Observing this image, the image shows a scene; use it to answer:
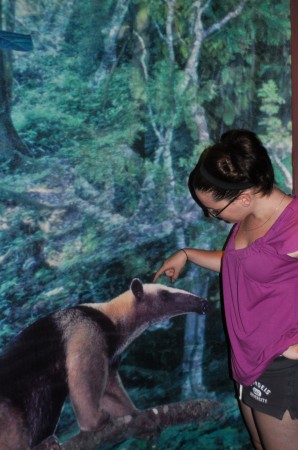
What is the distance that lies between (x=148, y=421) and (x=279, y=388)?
0.53m

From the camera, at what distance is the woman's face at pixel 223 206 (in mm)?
1430

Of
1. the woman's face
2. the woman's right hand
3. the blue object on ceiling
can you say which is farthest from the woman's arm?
the blue object on ceiling

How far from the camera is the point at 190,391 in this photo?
1.89m

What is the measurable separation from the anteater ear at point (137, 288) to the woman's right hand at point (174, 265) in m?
0.06

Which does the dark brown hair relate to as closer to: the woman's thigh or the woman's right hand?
the woman's right hand

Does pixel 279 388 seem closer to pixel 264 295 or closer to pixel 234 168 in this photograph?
pixel 264 295

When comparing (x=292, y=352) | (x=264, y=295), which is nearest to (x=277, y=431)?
(x=292, y=352)

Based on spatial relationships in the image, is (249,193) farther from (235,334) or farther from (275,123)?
(275,123)

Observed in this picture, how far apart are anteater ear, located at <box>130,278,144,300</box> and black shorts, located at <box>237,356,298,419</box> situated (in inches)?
18.9

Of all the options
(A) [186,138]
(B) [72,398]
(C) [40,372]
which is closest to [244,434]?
(B) [72,398]

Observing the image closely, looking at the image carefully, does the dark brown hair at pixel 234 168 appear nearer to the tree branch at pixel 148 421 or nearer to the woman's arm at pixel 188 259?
the woman's arm at pixel 188 259

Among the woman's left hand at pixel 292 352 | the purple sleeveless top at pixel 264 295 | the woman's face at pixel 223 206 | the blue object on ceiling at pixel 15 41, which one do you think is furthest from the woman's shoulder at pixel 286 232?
the blue object on ceiling at pixel 15 41

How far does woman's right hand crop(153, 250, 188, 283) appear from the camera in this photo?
5.77ft

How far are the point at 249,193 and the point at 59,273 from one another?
25.0 inches
